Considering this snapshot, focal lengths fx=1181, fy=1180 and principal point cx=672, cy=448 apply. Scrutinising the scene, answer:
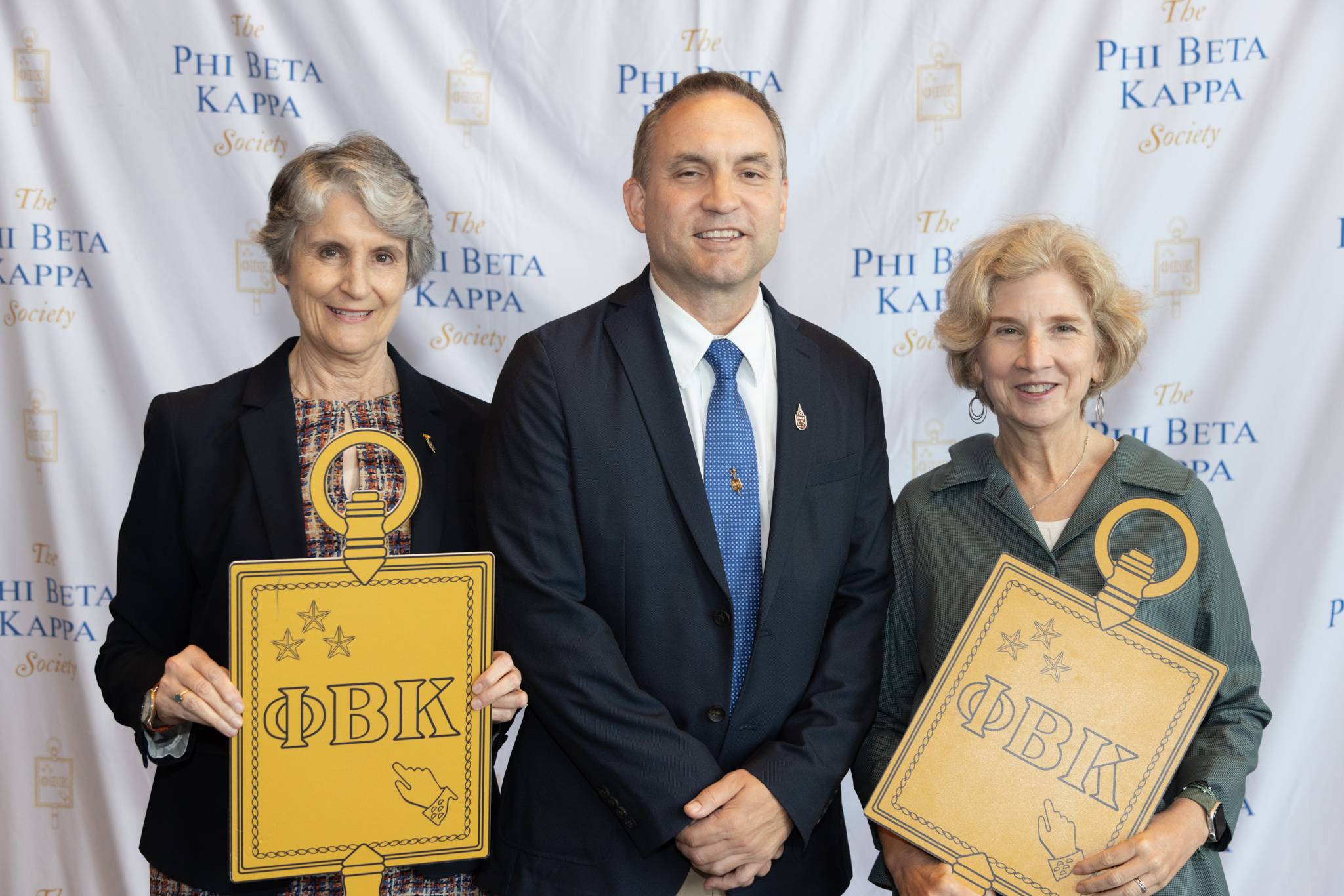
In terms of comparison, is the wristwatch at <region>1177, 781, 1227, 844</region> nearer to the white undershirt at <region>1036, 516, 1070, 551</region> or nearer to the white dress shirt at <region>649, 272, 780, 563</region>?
the white undershirt at <region>1036, 516, 1070, 551</region>

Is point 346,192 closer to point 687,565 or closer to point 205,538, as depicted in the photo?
point 205,538

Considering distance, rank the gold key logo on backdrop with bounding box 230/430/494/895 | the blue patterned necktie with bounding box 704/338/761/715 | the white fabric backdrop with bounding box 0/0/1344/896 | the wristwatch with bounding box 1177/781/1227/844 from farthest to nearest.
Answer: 1. the white fabric backdrop with bounding box 0/0/1344/896
2. the blue patterned necktie with bounding box 704/338/761/715
3. the wristwatch with bounding box 1177/781/1227/844
4. the gold key logo on backdrop with bounding box 230/430/494/895

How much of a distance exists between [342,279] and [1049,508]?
A: 3.48 feet

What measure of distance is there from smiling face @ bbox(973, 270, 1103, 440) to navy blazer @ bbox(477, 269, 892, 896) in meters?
0.27

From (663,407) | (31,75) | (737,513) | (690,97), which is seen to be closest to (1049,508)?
(737,513)

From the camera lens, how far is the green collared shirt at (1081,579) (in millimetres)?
1535

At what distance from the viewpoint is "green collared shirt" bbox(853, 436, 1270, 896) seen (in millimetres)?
1535

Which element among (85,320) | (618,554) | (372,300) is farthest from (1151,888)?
(85,320)

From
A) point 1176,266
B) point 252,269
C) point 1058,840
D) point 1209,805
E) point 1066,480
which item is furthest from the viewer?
point 252,269

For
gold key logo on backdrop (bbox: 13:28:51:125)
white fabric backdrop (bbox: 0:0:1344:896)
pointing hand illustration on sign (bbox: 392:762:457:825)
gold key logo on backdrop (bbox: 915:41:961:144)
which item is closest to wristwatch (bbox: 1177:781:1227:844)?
pointing hand illustration on sign (bbox: 392:762:457:825)

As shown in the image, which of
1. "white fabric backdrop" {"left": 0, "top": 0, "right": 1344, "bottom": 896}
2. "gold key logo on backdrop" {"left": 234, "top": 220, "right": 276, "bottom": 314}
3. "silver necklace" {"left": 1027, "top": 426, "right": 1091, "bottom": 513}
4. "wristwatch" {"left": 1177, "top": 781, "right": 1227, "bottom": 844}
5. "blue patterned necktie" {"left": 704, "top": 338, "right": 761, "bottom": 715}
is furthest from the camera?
"gold key logo on backdrop" {"left": 234, "top": 220, "right": 276, "bottom": 314}

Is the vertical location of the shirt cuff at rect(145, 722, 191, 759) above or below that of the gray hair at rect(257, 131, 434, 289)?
below

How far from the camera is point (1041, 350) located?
1641 millimetres

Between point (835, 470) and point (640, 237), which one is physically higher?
point (640, 237)
